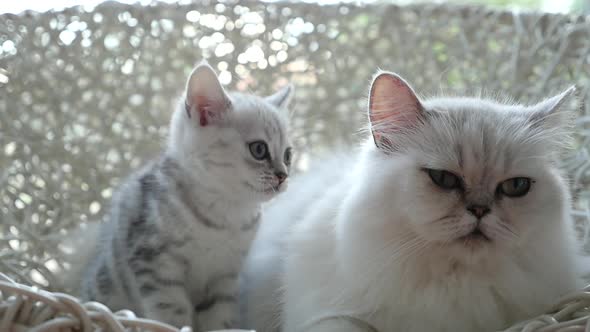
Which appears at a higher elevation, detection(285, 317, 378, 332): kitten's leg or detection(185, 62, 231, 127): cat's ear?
detection(185, 62, 231, 127): cat's ear

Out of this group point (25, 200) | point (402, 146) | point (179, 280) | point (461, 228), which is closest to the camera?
point (461, 228)

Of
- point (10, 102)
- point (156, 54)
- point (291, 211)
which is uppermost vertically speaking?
point (156, 54)

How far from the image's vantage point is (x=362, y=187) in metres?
1.16

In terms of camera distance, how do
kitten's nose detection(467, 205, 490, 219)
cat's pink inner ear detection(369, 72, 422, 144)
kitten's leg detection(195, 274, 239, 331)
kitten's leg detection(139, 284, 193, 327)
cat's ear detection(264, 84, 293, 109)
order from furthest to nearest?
cat's ear detection(264, 84, 293, 109) → kitten's leg detection(195, 274, 239, 331) → kitten's leg detection(139, 284, 193, 327) → cat's pink inner ear detection(369, 72, 422, 144) → kitten's nose detection(467, 205, 490, 219)

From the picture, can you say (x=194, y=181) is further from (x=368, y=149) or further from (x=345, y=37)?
(x=345, y=37)

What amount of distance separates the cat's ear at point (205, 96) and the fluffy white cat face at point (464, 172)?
0.44 meters

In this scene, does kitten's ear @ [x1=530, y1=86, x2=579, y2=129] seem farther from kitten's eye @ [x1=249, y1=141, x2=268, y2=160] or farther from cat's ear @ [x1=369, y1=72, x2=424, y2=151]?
kitten's eye @ [x1=249, y1=141, x2=268, y2=160]

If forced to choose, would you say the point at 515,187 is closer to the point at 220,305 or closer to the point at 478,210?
the point at 478,210

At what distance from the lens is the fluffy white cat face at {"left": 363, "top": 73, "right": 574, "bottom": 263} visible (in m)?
1.01

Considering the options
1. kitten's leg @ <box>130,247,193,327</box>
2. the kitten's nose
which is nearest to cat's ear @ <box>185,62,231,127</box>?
kitten's leg @ <box>130,247,193,327</box>

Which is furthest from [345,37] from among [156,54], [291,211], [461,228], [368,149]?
[461,228]

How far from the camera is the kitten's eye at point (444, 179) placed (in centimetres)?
104

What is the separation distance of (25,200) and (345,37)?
1311 millimetres

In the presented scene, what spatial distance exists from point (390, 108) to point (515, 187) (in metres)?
0.29
